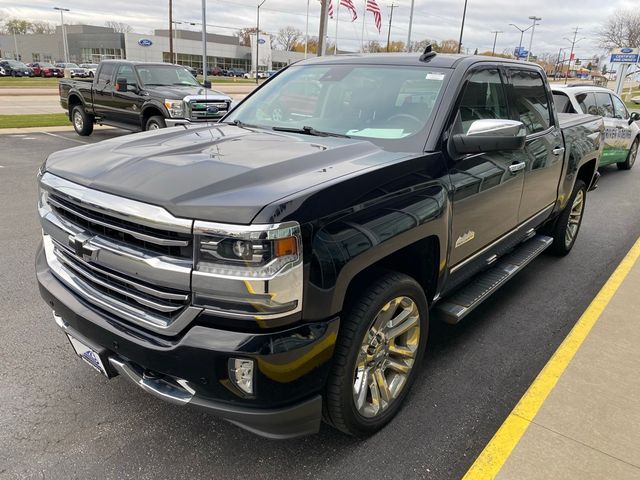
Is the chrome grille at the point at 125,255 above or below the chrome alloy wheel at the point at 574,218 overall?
above

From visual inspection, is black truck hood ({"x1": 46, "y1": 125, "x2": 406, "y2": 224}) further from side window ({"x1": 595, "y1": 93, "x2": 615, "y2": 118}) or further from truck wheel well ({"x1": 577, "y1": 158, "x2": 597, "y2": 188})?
side window ({"x1": 595, "y1": 93, "x2": 615, "y2": 118})

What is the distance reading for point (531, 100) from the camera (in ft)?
14.6

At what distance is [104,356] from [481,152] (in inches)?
94.7

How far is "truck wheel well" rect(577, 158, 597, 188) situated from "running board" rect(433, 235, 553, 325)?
1310 millimetres

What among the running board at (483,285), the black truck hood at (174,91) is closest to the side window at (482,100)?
the running board at (483,285)

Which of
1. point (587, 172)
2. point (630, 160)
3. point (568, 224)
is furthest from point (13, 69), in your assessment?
point (568, 224)

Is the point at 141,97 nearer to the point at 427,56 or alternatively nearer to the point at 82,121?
the point at 82,121

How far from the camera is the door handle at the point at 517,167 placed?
12.2 feet

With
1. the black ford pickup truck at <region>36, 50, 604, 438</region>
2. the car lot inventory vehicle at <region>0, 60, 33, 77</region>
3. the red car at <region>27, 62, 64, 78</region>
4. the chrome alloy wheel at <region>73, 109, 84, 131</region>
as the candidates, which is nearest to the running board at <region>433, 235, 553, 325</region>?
the black ford pickup truck at <region>36, 50, 604, 438</region>

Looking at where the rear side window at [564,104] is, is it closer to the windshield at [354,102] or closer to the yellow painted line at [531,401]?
the yellow painted line at [531,401]

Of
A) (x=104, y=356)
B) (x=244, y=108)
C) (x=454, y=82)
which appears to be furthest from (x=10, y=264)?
(x=454, y=82)

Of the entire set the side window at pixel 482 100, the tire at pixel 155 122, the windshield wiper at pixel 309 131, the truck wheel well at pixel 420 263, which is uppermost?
the side window at pixel 482 100

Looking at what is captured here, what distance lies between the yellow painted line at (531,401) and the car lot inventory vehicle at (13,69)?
61833 millimetres

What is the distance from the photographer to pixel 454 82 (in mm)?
3301
